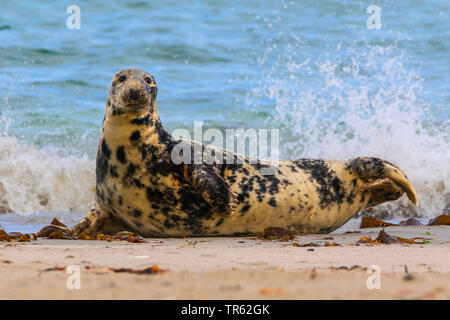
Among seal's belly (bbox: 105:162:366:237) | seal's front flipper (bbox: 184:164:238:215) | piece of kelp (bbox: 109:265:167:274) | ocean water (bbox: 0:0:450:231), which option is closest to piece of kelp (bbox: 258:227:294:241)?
seal's belly (bbox: 105:162:366:237)

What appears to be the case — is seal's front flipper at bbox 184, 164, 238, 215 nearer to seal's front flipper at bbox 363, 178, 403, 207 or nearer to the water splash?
seal's front flipper at bbox 363, 178, 403, 207

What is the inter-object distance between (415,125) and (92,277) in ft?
24.4

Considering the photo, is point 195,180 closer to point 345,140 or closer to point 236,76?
point 345,140

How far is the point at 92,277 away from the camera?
2643 mm

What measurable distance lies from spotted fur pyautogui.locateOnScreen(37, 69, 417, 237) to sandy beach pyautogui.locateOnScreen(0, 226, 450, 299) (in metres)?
0.23

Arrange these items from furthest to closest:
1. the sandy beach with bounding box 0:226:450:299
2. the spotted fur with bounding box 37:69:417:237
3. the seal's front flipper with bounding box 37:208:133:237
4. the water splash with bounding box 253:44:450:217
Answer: the water splash with bounding box 253:44:450:217
the seal's front flipper with bounding box 37:208:133:237
the spotted fur with bounding box 37:69:417:237
the sandy beach with bounding box 0:226:450:299

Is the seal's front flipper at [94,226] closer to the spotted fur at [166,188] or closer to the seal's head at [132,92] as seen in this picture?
the spotted fur at [166,188]

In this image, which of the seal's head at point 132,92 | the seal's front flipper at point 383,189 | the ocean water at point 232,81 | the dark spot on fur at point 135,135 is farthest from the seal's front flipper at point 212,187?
the ocean water at point 232,81

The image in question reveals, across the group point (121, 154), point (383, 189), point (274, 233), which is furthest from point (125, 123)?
point (383, 189)

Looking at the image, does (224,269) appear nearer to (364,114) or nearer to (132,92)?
(132,92)

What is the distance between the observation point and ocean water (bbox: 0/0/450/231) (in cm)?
816

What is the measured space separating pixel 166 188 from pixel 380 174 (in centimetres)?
178

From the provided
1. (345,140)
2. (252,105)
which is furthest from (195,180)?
(252,105)

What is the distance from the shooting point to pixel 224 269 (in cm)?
292
